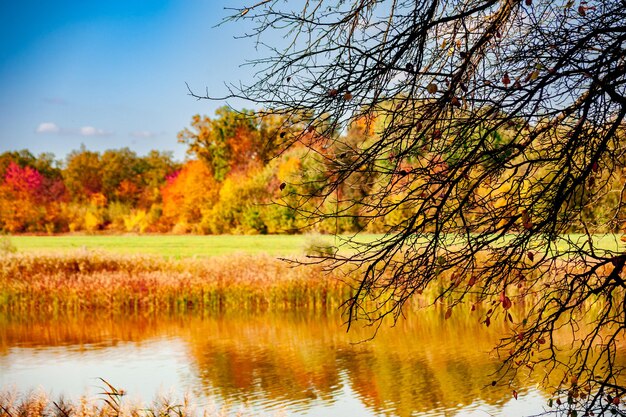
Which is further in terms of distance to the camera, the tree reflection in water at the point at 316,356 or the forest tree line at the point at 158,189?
the forest tree line at the point at 158,189

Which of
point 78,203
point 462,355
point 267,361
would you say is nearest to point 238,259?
point 267,361

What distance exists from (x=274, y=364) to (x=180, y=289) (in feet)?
19.1

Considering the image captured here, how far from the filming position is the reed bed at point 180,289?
16500 mm

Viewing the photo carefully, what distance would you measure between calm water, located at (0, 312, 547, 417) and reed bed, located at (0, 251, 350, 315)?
0.70 meters

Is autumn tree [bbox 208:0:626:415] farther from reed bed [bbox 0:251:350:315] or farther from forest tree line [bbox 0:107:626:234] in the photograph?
forest tree line [bbox 0:107:626:234]

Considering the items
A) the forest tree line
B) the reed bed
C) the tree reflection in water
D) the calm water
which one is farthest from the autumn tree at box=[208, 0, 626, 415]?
the forest tree line

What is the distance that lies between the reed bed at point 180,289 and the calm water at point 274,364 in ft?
2.29

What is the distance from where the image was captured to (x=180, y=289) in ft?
55.3

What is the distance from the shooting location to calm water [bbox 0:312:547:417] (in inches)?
359

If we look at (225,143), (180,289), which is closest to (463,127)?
(180,289)

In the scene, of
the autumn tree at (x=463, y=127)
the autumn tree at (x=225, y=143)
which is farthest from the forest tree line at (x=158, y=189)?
the autumn tree at (x=463, y=127)

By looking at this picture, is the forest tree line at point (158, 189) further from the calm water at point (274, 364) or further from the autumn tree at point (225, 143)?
the calm water at point (274, 364)

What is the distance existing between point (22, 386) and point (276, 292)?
278 inches

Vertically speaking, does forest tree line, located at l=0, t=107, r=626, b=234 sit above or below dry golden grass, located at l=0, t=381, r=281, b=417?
above
